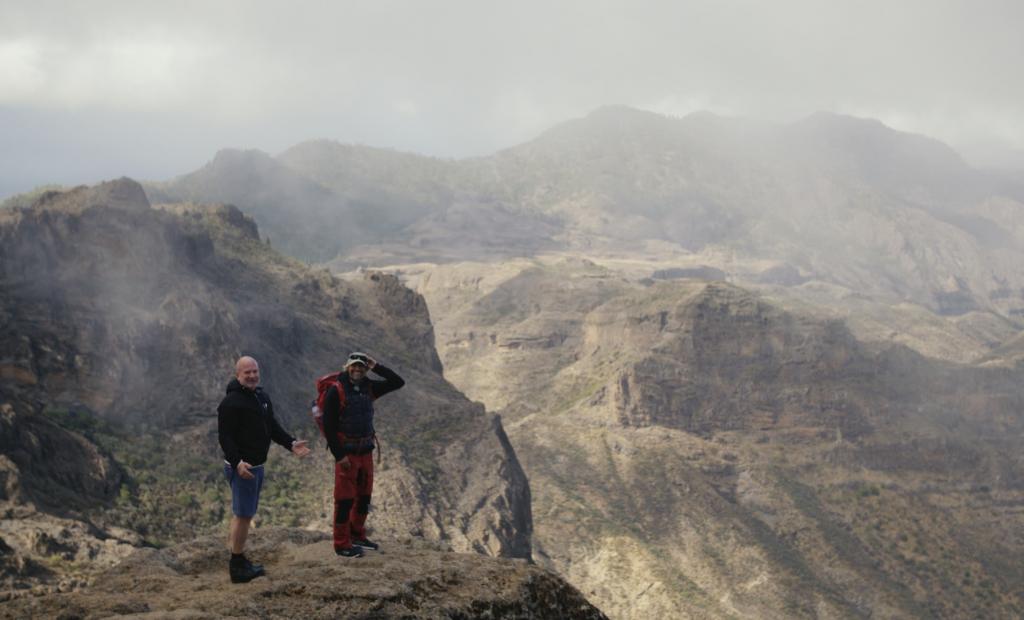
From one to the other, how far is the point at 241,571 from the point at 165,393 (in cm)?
4230

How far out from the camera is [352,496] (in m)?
18.2

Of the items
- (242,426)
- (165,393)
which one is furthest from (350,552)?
(165,393)

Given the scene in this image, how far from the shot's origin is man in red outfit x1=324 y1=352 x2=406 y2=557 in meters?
17.9

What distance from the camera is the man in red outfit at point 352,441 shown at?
17.9 meters

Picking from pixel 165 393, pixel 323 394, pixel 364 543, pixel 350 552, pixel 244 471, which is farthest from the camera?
pixel 165 393

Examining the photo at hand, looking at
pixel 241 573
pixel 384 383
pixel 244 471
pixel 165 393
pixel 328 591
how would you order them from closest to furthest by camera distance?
pixel 328 591 < pixel 241 573 < pixel 244 471 < pixel 384 383 < pixel 165 393

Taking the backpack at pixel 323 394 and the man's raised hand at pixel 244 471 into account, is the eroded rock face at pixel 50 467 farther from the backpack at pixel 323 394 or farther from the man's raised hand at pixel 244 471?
the man's raised hand at pixel 244 471

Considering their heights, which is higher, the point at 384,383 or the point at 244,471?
the point at 384,383

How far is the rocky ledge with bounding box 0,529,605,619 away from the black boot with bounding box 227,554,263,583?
0.51 feet

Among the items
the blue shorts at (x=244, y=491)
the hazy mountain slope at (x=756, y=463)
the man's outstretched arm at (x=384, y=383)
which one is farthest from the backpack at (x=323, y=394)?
the hazy mountain slope at (x=756, y=463)

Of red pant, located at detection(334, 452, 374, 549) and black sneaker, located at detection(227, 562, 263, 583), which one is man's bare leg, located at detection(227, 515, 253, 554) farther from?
red pant, located at detection(334, 452, 374, 549)

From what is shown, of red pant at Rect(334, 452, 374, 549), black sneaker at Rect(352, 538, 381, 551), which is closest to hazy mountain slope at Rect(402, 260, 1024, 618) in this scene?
black sneaker at Rect(352, 538, 381, 551)

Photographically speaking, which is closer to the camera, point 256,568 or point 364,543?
point 256,568

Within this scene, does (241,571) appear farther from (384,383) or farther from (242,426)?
(384,383)
